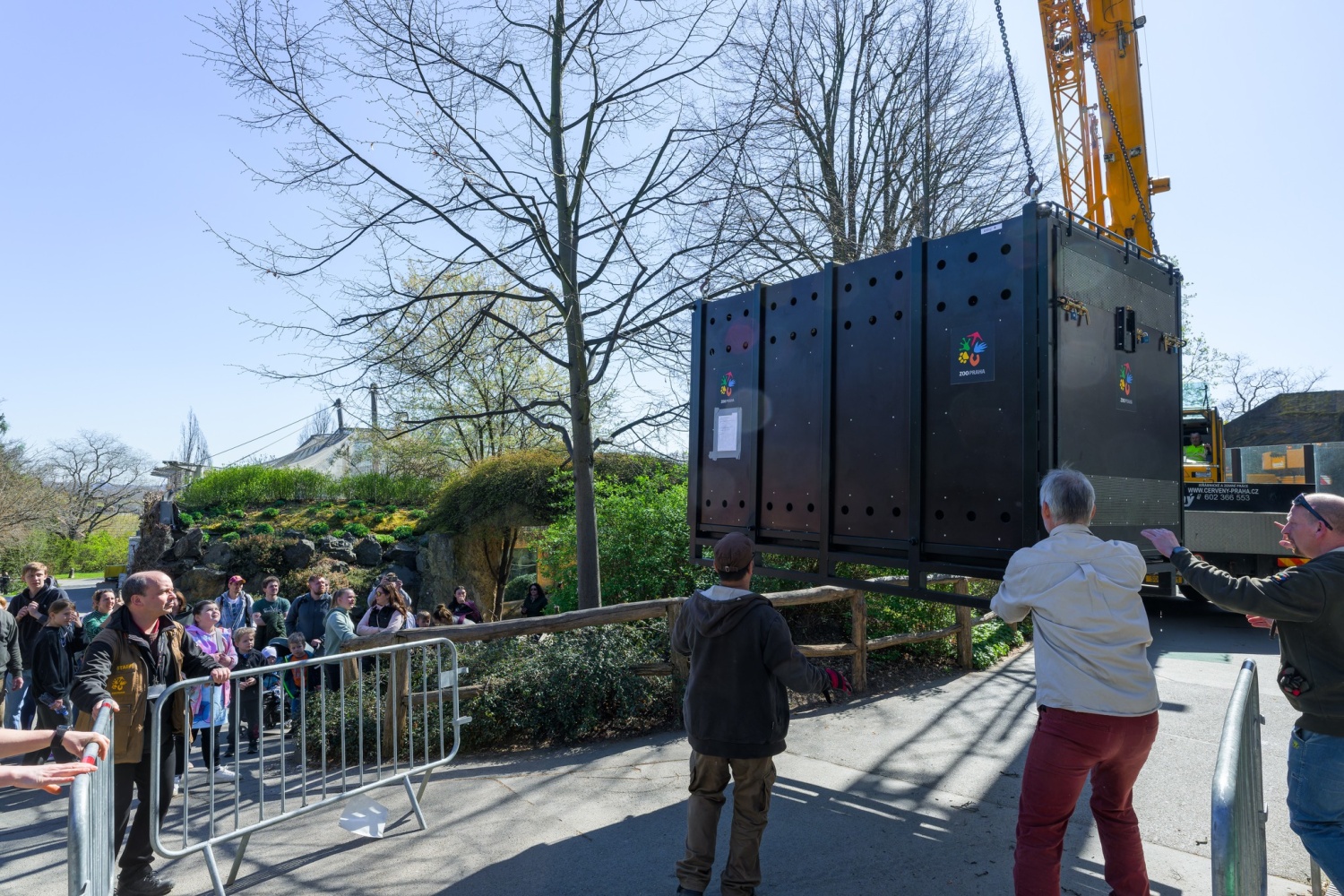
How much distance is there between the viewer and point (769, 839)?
4.39 m

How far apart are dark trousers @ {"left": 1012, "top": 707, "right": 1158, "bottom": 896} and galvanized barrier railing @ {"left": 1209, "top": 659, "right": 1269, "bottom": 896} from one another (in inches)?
14.3

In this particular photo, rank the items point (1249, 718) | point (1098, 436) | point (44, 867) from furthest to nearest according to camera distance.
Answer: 1. point (44, 867)
2. point (1098, 436)
3. point (1249, 718)

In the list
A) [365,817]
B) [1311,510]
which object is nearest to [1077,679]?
[1311,510]

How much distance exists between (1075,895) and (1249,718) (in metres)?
1.24

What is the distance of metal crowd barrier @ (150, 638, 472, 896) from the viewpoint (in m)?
4.18

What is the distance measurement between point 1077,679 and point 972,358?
63.1 inches

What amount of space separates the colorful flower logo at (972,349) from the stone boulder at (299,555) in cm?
1709

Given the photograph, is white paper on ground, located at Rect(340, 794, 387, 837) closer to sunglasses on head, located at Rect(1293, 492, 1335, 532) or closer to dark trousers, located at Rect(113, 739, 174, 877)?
dark trousers, located at Rect(113, 739, 174, 877)

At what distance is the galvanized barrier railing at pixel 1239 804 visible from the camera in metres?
1.87

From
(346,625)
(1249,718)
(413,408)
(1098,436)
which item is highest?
(413,408)

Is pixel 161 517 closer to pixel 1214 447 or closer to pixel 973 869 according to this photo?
pixel 973 869

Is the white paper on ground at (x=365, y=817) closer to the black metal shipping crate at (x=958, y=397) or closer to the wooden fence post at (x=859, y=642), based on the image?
the black metal shipping crate at (x=958, y=397)

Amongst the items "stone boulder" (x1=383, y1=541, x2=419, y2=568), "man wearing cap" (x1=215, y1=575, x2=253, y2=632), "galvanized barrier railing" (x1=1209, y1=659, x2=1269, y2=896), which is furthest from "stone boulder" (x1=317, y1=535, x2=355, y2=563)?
"galvanized barrier railing" (x1=1209, y1=659, x2=1269, y2=896)

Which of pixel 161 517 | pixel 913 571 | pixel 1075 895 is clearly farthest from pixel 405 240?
pixel 161 517
